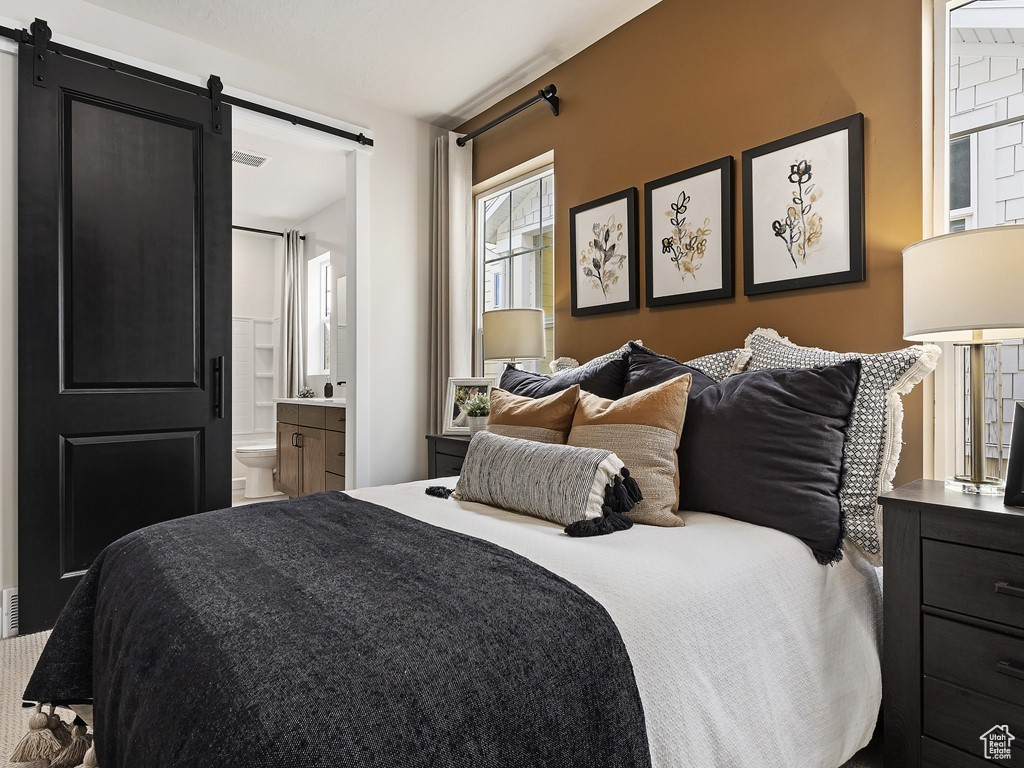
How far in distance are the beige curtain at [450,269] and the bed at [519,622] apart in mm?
1902

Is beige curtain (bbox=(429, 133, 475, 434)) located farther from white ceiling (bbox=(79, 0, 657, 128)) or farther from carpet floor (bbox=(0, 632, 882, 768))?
carpet floor (bbox=(0, 632, 882, 768))

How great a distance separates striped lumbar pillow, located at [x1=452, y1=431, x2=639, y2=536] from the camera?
157 centimetres

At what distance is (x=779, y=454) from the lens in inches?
63.7

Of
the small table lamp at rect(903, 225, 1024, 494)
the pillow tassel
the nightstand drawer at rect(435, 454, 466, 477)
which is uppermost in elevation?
the small table lamp at rect(903, 225, 1024, 494)

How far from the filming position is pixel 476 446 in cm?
193

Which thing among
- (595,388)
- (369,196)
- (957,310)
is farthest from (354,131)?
(957,310)

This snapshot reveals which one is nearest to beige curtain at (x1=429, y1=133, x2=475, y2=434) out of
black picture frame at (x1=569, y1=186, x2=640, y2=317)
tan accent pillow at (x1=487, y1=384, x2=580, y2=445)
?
black picture frame at (x1=569, y1=186, x2=640, y2=317)

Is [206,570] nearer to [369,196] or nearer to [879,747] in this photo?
[879,747]

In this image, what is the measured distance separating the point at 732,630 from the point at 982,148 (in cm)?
173

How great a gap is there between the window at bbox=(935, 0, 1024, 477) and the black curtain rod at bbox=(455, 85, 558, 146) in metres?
1.79

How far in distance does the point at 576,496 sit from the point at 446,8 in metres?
2.43

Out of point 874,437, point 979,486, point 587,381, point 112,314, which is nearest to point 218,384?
point 112,314

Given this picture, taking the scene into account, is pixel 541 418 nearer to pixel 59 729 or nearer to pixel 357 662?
pixel 357 662

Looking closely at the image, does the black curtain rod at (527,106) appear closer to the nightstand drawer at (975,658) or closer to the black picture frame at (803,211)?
the black picture frame at (803,211)
